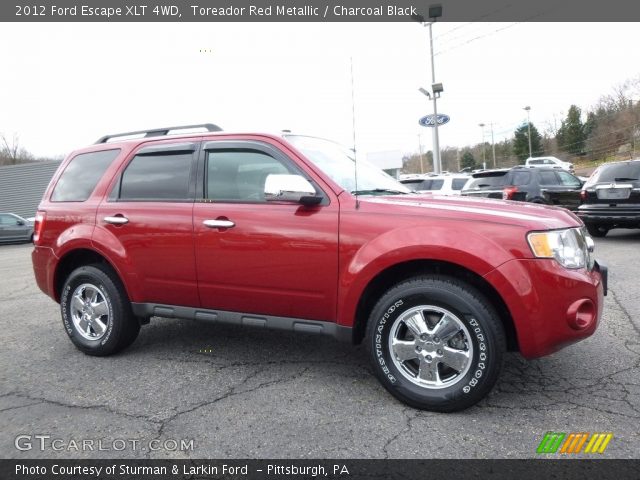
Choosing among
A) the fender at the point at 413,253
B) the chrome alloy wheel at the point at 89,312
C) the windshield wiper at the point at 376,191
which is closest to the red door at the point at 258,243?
the fender at the point at 413,253

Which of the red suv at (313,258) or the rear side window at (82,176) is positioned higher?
the rear side window at (82,176)

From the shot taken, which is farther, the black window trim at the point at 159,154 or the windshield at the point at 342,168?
the black window trim at the point at 159,154

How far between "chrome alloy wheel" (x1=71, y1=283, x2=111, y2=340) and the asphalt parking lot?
24 centimetres

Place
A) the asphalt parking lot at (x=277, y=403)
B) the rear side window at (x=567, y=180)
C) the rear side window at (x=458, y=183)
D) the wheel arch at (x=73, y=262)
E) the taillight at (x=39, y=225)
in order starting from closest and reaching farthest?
the asphalt parking lot at (x=277, y=403)
the wheel arch at (x=73, y=262)
the taillight at (x=39, y=225)
the rear side window at (x=567, y=180)
the rear side window at (x=458, y=183)

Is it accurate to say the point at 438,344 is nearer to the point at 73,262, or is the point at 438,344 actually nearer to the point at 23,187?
the point at 73,262

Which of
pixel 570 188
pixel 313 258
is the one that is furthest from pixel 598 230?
pixel 313 258

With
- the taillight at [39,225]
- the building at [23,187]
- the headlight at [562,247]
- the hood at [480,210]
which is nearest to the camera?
the headlight at [562,247]

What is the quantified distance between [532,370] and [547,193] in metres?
9.52

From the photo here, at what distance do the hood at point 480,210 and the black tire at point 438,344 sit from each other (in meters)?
0.43

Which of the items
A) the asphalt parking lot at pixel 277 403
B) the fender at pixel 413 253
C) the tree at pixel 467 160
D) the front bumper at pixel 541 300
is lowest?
the asphalt parking lot at pixel 277 403

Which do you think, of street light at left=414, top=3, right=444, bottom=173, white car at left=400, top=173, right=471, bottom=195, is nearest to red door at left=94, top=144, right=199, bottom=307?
white car at left=400, top=173, right=471, bottom=195

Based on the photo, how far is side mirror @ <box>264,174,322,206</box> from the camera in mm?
3314

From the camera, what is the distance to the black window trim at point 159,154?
3904 millimetres

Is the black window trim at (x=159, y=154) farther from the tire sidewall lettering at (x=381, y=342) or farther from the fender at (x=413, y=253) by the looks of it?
the tire sidewall lettering at (x=381, y=342)
